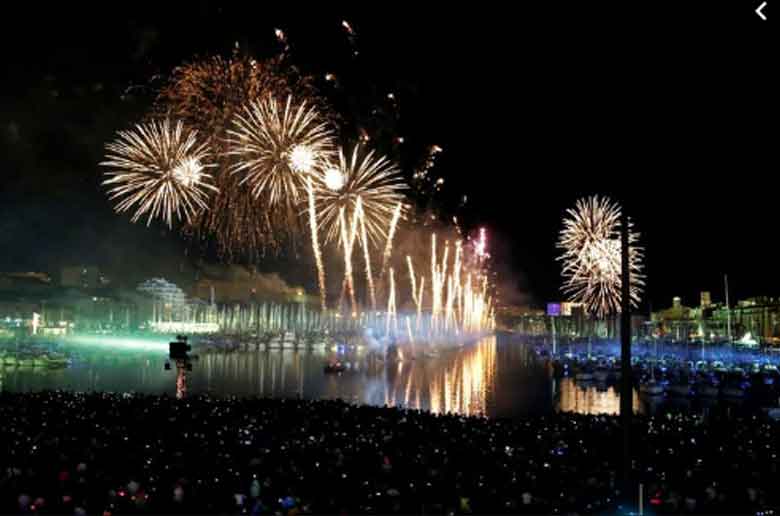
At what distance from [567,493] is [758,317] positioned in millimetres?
127959

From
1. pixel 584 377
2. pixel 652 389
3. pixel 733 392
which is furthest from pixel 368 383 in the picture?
pixel 733 392

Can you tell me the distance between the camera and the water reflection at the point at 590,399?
110 feet

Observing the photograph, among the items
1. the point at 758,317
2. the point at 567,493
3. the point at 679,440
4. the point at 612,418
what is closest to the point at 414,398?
the point at 612,418

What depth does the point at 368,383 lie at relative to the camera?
41.1 metres

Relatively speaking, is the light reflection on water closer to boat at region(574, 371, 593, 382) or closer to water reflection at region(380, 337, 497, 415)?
water reflection at region(380, 337, 497, 415)

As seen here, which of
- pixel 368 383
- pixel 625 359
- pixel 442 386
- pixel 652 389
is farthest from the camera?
pixel 652 389

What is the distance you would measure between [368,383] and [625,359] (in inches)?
1359

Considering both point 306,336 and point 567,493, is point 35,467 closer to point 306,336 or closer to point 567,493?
point 567,493

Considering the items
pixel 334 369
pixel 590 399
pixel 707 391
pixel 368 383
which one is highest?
pixel 334 369

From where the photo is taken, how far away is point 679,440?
1333 centimetres

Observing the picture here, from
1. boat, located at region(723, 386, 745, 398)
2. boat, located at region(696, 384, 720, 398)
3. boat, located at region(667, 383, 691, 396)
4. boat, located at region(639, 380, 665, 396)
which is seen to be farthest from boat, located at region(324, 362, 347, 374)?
boat, located at region(723, 386, 745, 398)

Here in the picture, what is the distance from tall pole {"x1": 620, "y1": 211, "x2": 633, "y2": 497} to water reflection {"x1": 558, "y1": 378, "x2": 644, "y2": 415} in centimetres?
2275

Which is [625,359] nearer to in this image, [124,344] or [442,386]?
[442,386]

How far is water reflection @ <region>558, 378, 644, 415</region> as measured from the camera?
33500 mm
